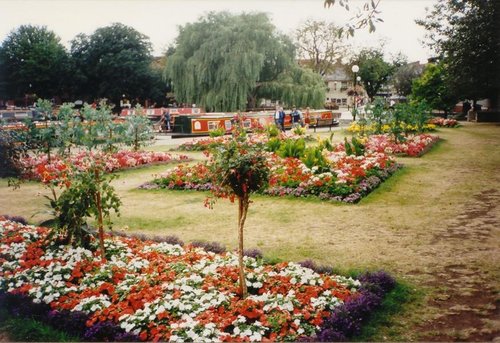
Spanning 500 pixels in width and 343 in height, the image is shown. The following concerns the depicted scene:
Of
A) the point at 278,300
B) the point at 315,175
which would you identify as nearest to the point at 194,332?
the point at 278,300

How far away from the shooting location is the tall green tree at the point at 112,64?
156ft

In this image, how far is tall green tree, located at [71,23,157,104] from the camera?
4750 centimetres

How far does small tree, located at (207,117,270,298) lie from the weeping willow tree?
2645 cm

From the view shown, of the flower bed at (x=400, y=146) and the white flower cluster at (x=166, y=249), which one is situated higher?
the flower bed at (x=400, y=146)

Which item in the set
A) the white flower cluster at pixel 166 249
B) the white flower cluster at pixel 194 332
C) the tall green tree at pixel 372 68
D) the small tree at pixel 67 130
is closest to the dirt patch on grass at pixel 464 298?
the white flower cluster at pixel 194 332

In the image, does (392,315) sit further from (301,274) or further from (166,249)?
(166,249)

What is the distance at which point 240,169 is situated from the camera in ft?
15.7

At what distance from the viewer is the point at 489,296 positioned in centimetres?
514

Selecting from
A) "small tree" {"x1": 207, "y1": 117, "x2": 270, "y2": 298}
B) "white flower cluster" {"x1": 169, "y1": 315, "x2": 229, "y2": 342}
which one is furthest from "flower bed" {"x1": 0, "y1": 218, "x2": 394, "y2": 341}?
"small tree" {"x1": 207, "y1": 117, "x2": 270, "y2": 298}

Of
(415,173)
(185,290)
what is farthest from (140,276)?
(415,173)

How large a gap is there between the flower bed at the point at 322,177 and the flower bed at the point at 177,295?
4.12 meters

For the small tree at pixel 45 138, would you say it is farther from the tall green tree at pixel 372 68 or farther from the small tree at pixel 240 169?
the tall green tree at pixel 372 68

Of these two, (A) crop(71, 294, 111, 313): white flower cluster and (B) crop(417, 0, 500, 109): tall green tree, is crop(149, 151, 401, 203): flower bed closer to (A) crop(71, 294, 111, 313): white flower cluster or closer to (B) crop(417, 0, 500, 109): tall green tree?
(A) crop(71, 294, 111, 313): white flower cluster

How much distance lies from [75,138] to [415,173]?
11842 millimetres
